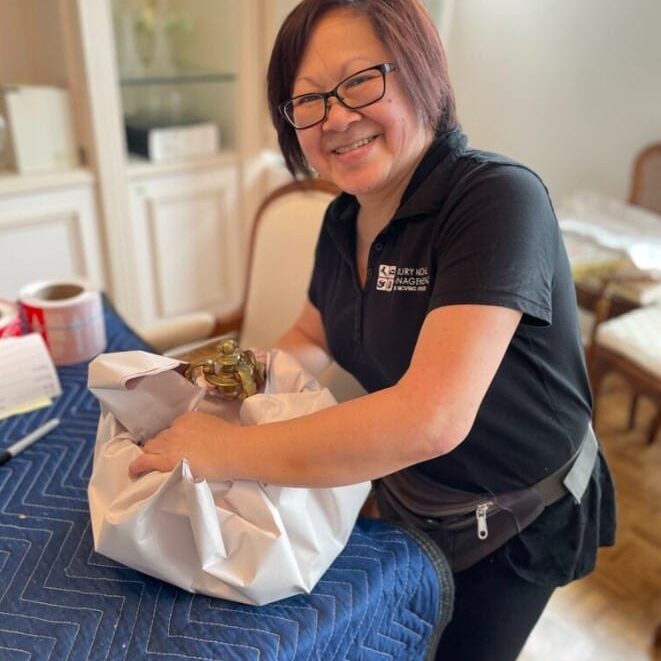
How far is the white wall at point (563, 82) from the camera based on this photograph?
2203mm

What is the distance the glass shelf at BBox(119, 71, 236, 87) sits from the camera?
7.72ft

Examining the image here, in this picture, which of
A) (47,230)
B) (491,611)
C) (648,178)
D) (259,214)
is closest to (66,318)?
(259,214)

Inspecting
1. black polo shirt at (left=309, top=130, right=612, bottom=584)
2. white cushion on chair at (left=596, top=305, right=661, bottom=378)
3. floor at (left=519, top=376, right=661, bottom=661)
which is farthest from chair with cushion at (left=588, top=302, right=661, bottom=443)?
black polo shirt at (left=309, top=130, right=612, bottom=584)

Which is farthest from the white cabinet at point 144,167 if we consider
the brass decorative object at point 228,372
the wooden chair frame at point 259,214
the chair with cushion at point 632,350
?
the brass decorative object at point 228,372

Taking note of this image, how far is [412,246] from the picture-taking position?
0.80 meters

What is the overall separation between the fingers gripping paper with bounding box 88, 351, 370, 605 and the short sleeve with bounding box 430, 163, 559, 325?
233 millimetres

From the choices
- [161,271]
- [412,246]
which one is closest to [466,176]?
[412,246]

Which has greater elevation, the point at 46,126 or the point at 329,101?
the point at 329,101

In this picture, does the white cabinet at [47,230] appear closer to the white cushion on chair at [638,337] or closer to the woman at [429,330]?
the woman at [429,330]

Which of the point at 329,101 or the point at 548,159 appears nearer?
the point at 329,101

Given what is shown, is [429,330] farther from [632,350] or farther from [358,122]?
[632,350]

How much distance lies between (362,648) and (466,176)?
22.7 inches

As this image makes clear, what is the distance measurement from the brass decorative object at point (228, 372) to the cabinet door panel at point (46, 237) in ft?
5.17

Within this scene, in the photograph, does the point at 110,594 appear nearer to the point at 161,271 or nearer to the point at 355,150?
the point at 355,150
